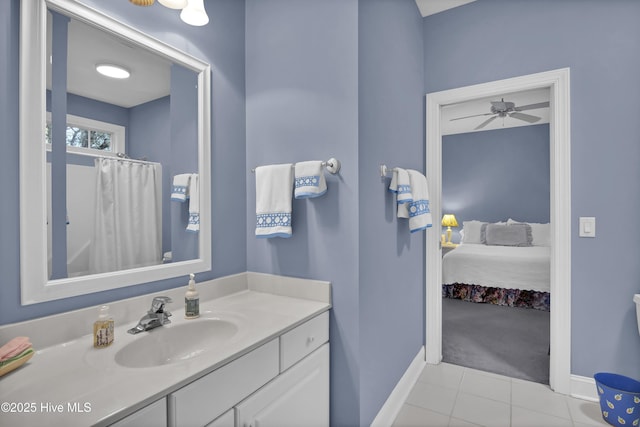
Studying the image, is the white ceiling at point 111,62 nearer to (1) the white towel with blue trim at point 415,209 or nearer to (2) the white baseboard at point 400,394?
(1) the white towel with blue trim at point 415,209

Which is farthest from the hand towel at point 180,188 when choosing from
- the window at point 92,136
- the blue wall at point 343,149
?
the blue wall at point 343,149

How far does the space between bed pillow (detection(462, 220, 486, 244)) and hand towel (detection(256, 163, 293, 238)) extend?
4.94m

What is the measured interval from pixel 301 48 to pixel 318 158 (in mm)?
594

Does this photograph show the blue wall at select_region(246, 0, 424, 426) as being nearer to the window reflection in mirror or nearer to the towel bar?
the towel bar

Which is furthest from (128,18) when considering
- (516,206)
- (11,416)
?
(516,206)

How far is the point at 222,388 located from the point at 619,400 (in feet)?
7.01

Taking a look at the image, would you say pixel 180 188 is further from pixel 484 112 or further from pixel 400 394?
pixel 484 112

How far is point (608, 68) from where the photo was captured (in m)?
1.96

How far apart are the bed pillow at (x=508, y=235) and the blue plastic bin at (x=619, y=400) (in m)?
3.47

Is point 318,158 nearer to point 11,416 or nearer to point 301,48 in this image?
point 301,48

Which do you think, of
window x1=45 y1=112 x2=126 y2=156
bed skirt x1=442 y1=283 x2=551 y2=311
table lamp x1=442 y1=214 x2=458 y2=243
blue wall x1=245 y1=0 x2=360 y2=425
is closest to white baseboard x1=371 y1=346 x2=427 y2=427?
blue wall x1=245 y1=0 x2=360 y2=425

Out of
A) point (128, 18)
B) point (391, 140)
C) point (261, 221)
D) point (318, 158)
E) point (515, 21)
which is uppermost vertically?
point (515, 21)

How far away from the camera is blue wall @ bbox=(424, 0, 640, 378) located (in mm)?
1918

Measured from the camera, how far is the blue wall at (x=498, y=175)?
5.41 m
